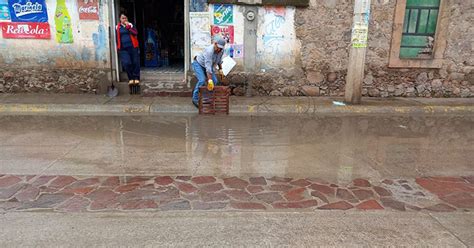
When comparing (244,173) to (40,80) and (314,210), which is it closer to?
(314,210)

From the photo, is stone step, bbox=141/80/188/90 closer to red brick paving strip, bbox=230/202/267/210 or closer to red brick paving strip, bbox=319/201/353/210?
red brick paving strip, bbox=230/202/267/210

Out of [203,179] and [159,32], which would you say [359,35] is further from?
[159,32]

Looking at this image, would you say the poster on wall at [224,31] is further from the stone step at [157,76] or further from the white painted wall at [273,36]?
the stone step at [157,76]

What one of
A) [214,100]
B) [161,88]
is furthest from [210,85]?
[161,88]

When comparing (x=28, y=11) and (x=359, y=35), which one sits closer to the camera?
(x=359, y=35)

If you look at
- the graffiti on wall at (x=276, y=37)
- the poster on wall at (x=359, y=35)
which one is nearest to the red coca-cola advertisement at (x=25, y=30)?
the graffiti on wall at (x=276, y=37)

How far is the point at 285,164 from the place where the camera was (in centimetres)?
504

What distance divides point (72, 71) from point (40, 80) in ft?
2.56

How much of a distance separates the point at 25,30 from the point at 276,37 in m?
5.68

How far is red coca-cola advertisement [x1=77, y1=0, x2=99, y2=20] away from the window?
6813 mm

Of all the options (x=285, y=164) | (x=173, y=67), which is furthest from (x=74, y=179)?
(x=173, y=67)

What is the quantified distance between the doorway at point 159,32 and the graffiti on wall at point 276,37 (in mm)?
2300

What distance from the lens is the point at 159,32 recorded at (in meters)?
11.3

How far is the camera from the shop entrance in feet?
33.7
